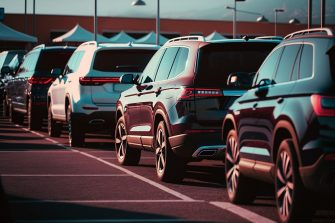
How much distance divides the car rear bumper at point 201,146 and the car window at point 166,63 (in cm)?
150

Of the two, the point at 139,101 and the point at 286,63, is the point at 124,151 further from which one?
the point at 286,63

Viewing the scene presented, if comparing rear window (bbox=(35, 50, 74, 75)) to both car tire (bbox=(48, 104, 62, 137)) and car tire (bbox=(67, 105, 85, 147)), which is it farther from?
car tire (bbox=(67, 105, 85, 147))

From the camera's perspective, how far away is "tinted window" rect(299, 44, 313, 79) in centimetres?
968

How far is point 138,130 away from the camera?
15898 mm

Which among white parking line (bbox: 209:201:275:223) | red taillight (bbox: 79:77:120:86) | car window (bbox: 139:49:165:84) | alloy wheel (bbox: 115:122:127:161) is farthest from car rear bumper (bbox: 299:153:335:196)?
red taillight (bbox: 79:77:120:86)

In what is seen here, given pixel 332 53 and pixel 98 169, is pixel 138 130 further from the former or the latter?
pixel 332 53

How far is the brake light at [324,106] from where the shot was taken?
29.5ft

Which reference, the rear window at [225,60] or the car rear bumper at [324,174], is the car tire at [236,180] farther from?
the car rear bumper at [324,174]

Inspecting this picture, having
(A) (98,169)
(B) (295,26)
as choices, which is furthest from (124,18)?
(A) (98,169)

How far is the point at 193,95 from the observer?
1347 centimetres

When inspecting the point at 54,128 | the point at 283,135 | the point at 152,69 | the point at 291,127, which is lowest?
the point at 54,128

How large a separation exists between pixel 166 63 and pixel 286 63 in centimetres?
460

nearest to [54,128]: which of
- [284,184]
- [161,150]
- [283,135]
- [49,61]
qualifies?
[49,61]

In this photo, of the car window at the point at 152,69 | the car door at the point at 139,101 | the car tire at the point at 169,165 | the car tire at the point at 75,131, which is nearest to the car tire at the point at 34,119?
the car tire at the point at 75,131
